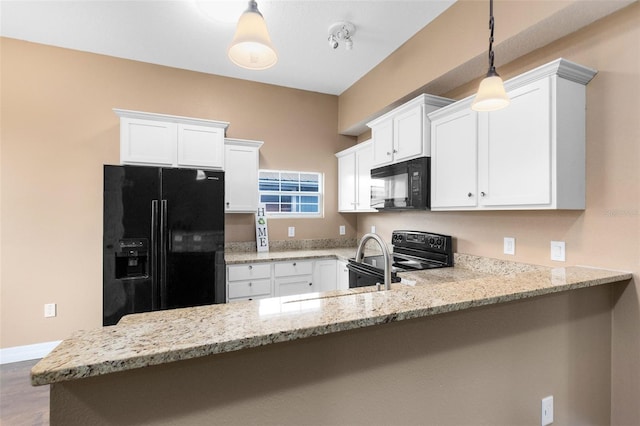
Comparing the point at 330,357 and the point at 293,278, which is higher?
the point at 330,357

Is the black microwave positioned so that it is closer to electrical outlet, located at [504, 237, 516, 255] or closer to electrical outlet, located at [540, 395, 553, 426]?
electrical outlet, located at [504, 237, 516, 255]

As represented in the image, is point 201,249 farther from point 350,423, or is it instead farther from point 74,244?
point 350,423

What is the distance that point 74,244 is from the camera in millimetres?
3000

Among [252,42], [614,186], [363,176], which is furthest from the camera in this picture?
[363,176]

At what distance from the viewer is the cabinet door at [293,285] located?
3213 millimetres

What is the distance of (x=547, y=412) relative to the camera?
1.43 m

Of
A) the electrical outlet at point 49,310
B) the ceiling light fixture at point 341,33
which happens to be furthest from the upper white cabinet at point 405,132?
the electrical outlet at point 49,310

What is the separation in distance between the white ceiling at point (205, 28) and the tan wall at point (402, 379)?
235 centimetres

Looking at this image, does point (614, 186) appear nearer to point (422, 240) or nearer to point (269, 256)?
point (422, 240)

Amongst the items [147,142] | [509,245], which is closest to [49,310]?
[147,142]

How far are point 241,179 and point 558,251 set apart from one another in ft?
9.54

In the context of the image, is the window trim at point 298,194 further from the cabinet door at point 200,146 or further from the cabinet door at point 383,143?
the cabinet door at point 383,143

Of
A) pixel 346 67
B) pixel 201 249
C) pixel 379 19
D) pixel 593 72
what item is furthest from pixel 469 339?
pixel 346 67

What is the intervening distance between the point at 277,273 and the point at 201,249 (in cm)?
88
